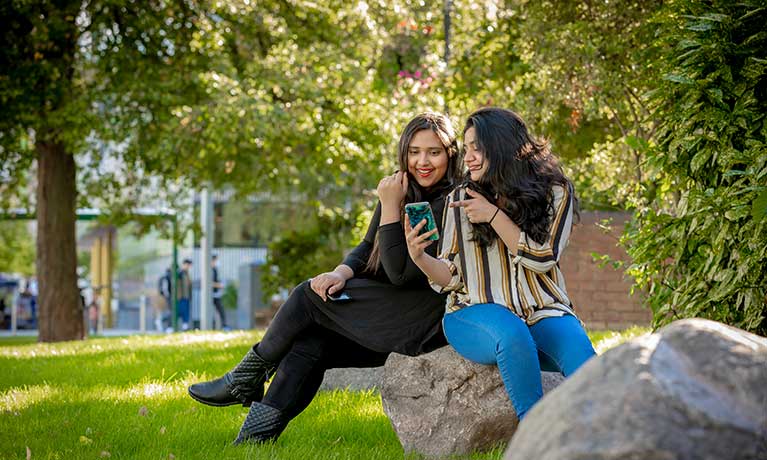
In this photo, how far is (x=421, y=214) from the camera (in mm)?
4242

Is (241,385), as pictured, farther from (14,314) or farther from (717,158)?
(14,314)

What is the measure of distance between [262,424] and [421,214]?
126cm

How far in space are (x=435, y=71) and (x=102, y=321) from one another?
61.9ft

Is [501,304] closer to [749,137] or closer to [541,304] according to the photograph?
[541,304]

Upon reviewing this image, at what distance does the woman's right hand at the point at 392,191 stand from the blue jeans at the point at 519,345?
62cm

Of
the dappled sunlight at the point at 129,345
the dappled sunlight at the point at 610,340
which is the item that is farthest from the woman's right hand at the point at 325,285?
the dappled sunlight at the point at 129,345

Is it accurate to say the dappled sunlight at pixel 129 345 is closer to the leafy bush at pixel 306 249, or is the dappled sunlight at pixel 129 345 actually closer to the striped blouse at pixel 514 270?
the striped blouse at pixel 514 270

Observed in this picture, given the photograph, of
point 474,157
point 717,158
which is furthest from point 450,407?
point 717,158

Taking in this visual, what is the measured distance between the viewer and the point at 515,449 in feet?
7.49

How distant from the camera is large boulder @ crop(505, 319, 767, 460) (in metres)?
2.08

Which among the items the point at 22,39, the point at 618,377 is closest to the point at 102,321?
the point at 22,39

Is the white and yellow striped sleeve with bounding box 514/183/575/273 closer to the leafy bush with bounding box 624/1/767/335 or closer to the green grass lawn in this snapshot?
the leafy bush with bounding box 624/1/767/335

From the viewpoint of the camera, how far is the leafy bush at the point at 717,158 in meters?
4.39

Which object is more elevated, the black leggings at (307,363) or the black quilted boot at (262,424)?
the black leggings at (307,363)
